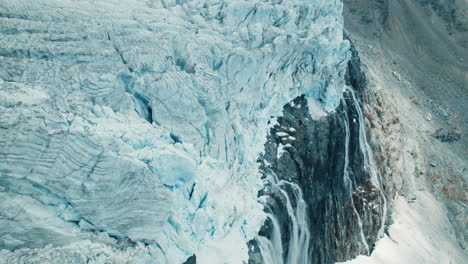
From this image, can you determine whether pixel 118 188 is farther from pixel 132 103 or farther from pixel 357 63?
pixel 357 63

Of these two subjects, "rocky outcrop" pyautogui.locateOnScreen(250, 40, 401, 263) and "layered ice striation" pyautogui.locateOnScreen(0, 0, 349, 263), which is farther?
"rocky outcrop" pyautogui.locateOnScreen(250, 40, 401, 263)

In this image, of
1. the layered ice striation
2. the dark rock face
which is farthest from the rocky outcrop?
the layered ice striation

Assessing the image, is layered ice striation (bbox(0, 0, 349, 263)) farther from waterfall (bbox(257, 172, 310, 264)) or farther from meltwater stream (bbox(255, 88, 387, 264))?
meltwater stream (bbox(255, 88, 387, 264))

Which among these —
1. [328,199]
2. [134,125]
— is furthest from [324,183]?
[134,125]

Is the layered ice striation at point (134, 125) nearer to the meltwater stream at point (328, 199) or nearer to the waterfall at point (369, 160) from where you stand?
the meltwater stream at point (328, 199)

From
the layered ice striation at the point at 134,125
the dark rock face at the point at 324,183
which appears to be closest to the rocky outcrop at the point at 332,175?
the dark rock face at the point at 324,183

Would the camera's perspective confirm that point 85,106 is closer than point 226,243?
Yes

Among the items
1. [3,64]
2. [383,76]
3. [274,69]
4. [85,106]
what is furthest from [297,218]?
[383,76]

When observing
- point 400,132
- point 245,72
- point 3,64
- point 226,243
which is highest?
point 3,64
